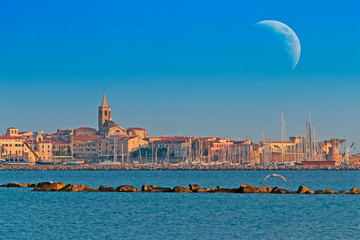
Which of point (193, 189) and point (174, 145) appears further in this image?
point (174, 145)

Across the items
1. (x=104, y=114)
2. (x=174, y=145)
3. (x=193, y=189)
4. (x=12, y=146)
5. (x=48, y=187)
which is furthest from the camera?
(x=104, y=114)

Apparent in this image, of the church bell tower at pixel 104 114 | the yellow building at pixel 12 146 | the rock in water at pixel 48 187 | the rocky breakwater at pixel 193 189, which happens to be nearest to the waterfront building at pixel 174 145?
the yellow building at pixel 12 146

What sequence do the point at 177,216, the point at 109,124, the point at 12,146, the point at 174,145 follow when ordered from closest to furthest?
the point at 177,216 < the point at 12,146 < the point at 174,145 < the point at 109,124

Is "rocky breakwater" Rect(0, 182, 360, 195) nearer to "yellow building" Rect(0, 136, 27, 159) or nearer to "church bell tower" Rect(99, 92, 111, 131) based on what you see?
"yellow building" Rect(0, 136, 27, 159)

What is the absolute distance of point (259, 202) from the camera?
3059 cm

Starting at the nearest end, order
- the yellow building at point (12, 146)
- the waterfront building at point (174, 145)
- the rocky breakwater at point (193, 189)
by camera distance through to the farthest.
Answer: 1. the rocky breakwater at point (193, 189)
2. the waterfront building at point (174, 145)
3. the yellow building at point (12, 146)

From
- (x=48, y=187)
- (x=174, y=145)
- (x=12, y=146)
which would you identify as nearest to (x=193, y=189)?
(x=48, y=187)

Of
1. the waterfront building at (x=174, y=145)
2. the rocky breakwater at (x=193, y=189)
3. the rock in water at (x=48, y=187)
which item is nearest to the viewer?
the rocky breakwater at (x=193, y=189)

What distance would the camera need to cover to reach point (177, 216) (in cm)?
2564

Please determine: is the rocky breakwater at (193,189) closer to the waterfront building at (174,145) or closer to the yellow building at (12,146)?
the waterfront building at (174,145)

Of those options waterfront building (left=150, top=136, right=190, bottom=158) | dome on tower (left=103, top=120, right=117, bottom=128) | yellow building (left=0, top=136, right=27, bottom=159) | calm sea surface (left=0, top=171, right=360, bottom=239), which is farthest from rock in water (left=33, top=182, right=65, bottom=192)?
dome on tower (left=103, top=120, right=117, bottom=128)

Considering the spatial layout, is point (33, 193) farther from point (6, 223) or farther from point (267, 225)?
point (267, 225)

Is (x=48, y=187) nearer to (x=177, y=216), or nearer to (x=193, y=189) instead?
(x=193, y=189)

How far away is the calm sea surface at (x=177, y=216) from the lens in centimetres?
2116
